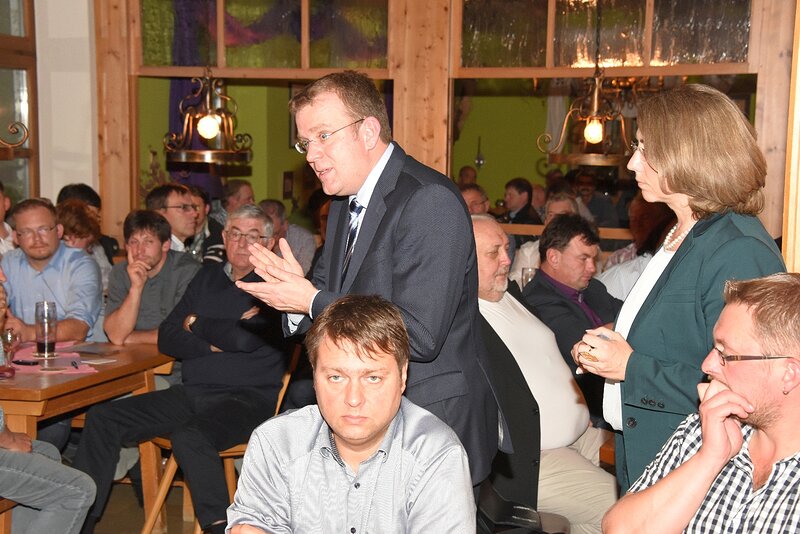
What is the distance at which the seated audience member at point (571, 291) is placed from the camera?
3.94 meters

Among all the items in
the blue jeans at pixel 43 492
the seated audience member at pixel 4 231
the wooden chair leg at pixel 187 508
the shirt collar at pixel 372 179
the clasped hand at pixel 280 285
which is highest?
the shirt collar at pixel 372 179

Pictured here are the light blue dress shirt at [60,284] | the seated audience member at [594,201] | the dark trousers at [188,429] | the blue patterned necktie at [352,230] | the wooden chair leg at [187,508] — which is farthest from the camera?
the seated audience member at [594,201]

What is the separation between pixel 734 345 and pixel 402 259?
84 cm

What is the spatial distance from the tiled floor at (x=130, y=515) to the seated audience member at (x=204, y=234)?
1961 millimetres

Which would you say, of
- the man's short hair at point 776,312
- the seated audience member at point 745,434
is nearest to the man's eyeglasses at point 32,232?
the seated audience member at point 745,434

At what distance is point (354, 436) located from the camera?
195 cm

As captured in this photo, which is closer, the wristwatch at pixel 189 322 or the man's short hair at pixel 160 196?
the wristwatch at pixel 189 322

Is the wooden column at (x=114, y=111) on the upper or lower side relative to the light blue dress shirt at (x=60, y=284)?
upper

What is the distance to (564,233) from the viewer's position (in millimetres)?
4457

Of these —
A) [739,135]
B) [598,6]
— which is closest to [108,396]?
[739,135]

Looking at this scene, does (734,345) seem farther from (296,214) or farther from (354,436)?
(296,214)

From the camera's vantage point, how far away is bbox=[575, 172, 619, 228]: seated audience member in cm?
988

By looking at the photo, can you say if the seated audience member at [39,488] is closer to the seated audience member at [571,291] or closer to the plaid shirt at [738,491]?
the seated audience member at [571,291]

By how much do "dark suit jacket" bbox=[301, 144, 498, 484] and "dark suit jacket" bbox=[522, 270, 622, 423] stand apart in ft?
4.71
